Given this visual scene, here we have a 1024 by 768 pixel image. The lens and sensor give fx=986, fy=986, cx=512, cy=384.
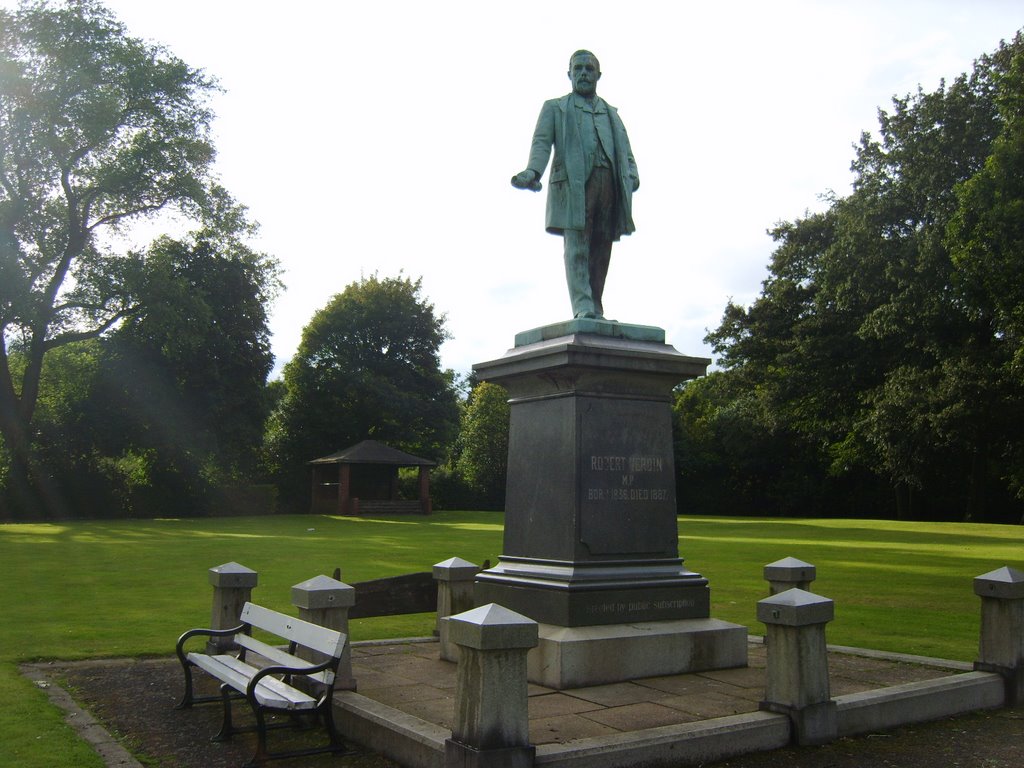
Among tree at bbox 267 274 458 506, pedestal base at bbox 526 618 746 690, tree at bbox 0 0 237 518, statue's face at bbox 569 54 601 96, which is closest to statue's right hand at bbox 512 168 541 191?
statue's face at bbox 569 54 601 96

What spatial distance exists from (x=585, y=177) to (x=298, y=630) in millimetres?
4078

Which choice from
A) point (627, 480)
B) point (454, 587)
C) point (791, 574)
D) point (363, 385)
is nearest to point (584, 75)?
point (627, 480)

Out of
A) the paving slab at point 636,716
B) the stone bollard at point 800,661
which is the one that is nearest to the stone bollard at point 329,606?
the paving slab at point 636,716

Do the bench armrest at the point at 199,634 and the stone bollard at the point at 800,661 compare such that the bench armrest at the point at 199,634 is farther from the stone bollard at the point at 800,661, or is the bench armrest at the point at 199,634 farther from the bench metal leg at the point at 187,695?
the stone bollard at the point at 800,661

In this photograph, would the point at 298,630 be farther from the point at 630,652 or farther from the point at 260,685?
the point at 630,652

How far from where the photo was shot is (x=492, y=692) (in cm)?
461

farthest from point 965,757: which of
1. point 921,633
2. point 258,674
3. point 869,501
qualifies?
point 869,501

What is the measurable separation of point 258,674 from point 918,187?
32975mm

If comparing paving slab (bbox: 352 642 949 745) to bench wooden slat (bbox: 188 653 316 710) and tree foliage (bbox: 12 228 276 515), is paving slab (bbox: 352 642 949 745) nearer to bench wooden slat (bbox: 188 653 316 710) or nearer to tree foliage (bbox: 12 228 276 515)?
bench wooden slat (bbox: 188 653 316 710)

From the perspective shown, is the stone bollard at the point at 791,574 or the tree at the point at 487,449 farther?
the tree at the point at 487,449

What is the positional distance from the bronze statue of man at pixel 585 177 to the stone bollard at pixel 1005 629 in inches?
136

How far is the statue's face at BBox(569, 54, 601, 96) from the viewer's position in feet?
26.2

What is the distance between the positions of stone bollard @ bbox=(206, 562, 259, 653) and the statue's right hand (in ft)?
11.9

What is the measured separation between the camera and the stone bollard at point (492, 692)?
457cm
